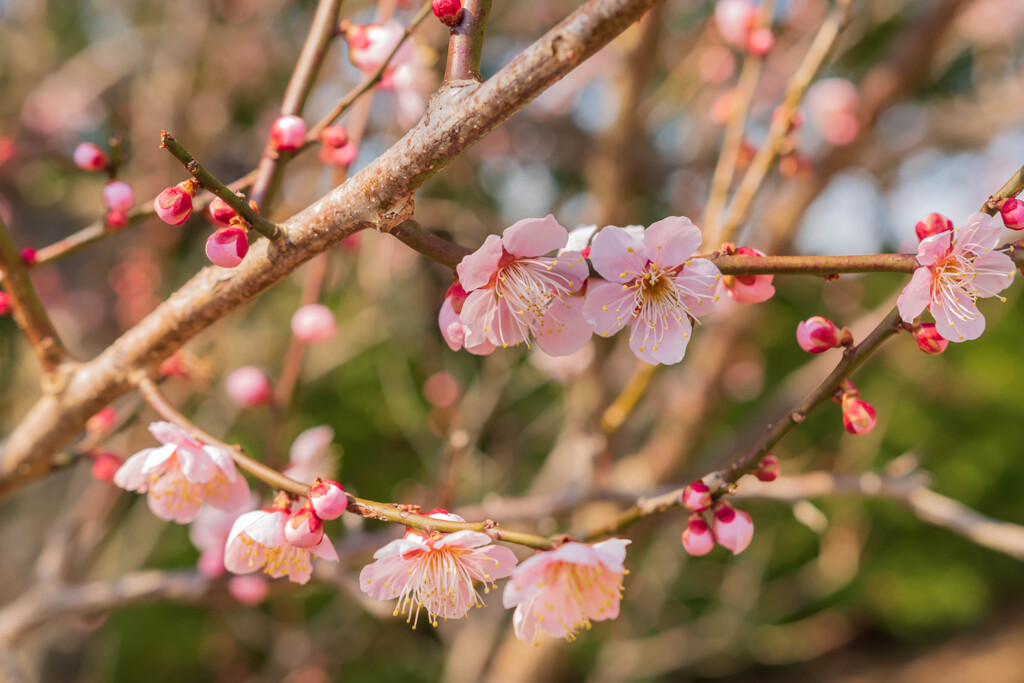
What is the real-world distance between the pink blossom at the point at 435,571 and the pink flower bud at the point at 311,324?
0.99 metres

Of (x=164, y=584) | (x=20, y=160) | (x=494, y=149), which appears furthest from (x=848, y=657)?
(x=20, y=160)

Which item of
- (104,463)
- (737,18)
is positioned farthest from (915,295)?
(737,18)

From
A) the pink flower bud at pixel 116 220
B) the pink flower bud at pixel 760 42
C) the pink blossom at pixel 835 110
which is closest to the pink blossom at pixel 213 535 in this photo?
the pink flower bud at pixel 116 220

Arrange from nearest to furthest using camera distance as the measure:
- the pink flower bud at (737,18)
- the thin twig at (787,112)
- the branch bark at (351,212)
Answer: the branch bark at (351,212) < the thin twig at (787,112) < the pink flower bud at (737,18)

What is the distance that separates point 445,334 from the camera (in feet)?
2.93

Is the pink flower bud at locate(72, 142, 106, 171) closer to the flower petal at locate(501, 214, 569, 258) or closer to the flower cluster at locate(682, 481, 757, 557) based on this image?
the flower petal at locate(501, 214, 569, 258)

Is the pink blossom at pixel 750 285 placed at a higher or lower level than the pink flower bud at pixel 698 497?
higher

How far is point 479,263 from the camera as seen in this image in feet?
2.59

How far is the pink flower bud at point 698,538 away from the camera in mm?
933

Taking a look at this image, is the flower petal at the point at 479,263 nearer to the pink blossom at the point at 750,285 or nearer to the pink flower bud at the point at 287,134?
the pink blossom at the point at 750,285

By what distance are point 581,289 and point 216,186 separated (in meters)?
0.46

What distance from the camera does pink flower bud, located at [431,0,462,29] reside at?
2.65 feet

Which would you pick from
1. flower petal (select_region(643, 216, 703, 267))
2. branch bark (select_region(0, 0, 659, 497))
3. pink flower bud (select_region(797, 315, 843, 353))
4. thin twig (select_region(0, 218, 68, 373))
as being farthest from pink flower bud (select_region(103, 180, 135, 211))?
pink flower bud (select_region(797, 315, 843, 353))

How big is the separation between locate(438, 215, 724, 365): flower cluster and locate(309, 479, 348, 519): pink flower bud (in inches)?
9.5
